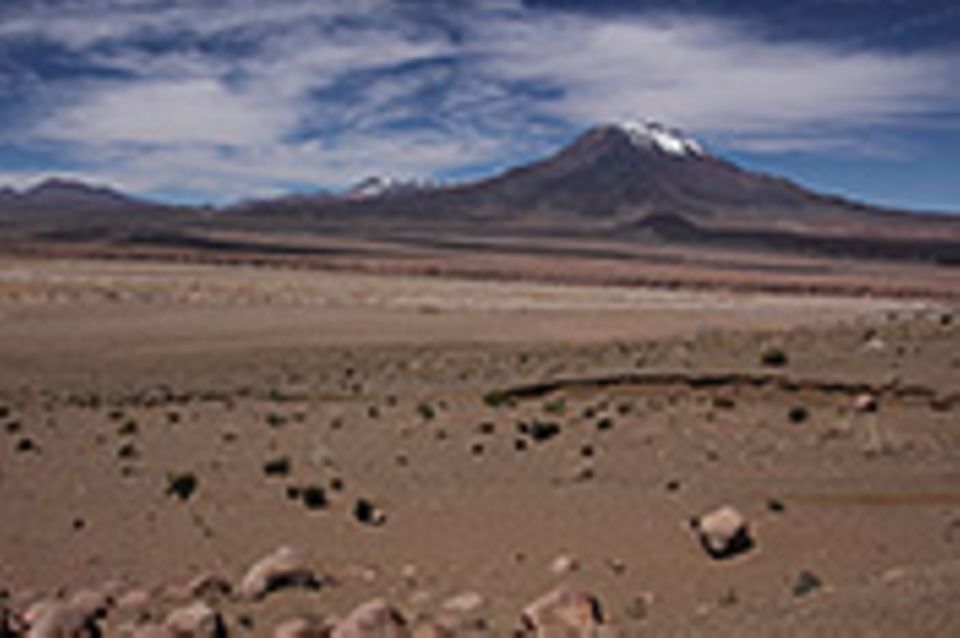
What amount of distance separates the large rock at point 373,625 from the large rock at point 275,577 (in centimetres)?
138

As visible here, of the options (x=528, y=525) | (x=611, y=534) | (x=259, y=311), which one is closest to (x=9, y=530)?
(x=528, y=525)

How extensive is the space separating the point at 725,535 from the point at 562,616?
203 centimetres

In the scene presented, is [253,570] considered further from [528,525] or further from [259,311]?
[259,311]

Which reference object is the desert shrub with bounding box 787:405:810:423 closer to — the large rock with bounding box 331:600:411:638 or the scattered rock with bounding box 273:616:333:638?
the large rock with bounding box 331:600:411:638

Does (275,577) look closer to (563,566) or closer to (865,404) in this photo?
(563,566)

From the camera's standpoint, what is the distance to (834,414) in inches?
480

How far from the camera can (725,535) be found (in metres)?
7.95

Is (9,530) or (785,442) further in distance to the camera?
(785,442)

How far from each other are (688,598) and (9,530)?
708cm

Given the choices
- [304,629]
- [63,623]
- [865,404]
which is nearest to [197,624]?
[304,629]

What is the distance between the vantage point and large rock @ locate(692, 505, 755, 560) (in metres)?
7.93

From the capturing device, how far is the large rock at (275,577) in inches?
301

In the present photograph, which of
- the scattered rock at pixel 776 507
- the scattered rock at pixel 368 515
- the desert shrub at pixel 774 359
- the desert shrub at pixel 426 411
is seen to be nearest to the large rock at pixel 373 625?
the scattered rock at pixel 368 515

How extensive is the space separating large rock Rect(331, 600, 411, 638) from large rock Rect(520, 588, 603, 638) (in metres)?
0.88
